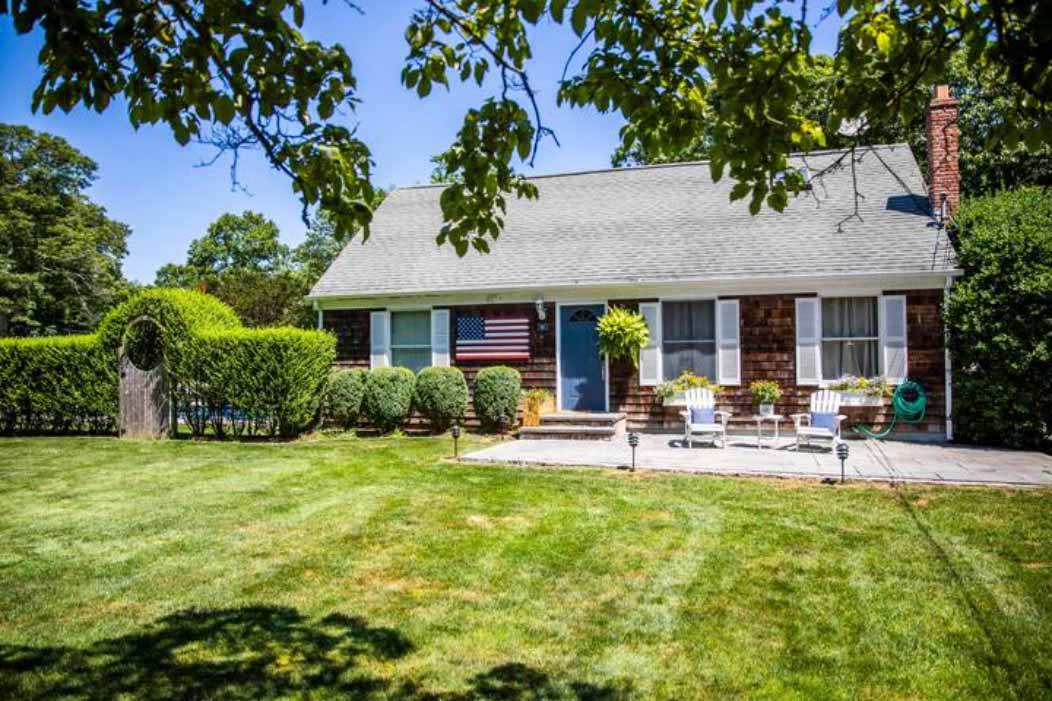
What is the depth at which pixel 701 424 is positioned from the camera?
1092cm

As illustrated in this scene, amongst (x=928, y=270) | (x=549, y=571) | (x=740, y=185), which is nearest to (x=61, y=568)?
→ (x=549, y=571)

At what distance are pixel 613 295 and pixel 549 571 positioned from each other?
853 cm

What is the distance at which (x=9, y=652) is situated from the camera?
12.1 feet

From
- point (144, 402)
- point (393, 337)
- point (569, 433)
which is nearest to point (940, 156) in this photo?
point (569, 433)

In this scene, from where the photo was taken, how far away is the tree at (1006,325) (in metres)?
9.73

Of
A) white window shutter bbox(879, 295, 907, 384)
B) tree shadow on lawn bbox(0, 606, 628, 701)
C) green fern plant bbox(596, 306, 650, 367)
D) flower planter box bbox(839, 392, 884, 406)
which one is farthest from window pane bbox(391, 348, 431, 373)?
tree shadow on lawn bbox(0, 606, 628, 701)

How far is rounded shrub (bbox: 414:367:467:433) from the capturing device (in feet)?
42.1

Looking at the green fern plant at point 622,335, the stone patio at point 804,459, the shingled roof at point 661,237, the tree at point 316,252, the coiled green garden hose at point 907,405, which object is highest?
the tree at point 316,252

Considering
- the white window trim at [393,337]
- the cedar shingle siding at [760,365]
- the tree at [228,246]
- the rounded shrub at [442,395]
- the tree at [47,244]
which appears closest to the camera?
the cedar shingle siding at [760,365]

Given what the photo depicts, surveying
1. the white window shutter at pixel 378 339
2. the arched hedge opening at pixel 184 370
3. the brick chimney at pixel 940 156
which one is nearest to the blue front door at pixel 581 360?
the white window shutter at pixel 378 339

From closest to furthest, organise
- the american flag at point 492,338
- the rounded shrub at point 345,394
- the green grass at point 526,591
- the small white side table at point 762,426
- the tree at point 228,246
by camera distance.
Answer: the green grass at point 526,591 → the small white side table at point 762,426 → the rounded shrub at point 345,394 → the american flag at point 492,338 → the tree at point 228,246

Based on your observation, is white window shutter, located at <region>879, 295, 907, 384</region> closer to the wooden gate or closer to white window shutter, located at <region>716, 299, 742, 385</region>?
white window shutter, located at <region>716, 299, 742, 385</region>

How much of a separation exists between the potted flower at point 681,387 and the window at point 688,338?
8.6 inches

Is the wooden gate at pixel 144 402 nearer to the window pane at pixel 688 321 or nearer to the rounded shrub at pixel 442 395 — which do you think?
the rounded shrub at pixel 442 395
